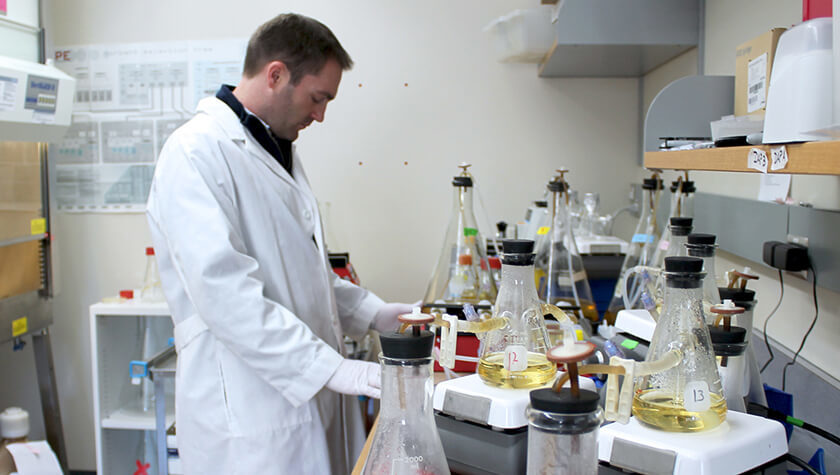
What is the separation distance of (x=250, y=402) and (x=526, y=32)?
1.55 metres

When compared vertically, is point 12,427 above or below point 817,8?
below

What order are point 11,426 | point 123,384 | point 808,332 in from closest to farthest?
point 808,332 → point 11,426 → point 123,384

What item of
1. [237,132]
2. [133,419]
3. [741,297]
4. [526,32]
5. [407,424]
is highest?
[526,32]

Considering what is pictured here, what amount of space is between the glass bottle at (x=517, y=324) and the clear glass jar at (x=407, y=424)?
6.4 inches

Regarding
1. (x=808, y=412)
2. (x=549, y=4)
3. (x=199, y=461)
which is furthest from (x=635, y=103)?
(x=199, y=461)

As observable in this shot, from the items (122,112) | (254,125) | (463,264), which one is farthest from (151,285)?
(463,264)

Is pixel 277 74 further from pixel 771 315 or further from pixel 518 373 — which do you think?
pixel 771 315

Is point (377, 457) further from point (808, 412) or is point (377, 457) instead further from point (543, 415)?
point (808, 412)

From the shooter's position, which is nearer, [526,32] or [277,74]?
[277,74]

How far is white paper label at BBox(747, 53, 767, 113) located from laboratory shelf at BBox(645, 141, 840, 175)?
17 cm

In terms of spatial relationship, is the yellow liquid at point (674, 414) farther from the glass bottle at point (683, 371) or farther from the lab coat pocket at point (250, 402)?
the lab coat pocket at point (250, 402)

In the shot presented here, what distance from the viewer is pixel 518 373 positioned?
809mm

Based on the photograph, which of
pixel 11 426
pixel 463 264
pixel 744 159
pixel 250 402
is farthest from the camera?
pixel 11 426

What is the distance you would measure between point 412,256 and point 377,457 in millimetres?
2012
